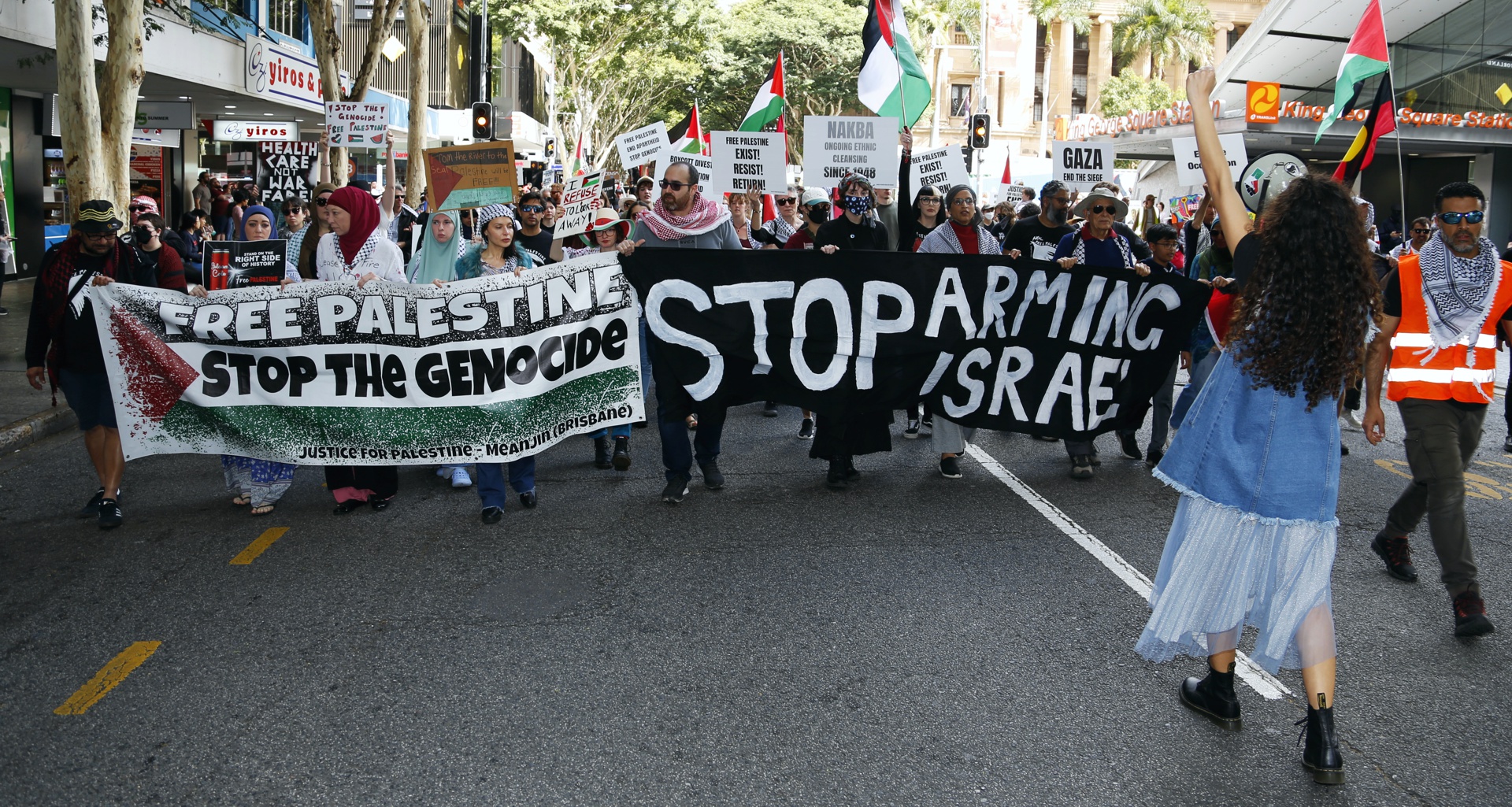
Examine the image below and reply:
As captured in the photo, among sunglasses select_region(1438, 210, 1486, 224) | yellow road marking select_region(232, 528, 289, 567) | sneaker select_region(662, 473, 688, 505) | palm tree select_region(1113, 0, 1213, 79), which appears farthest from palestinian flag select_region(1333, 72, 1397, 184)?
palm tree select_region(1113, 0, 1213, 79)

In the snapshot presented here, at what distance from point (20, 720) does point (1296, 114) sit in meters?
30.1

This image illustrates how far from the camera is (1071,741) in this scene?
12.7 feet

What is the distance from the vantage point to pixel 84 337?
6582 millimetres

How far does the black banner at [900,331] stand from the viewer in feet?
22.7

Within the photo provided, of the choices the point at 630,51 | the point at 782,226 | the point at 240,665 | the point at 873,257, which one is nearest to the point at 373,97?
the point at 630,51

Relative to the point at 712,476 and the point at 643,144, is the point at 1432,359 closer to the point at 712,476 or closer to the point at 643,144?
the point at 712,476

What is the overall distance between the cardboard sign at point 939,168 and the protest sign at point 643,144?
366 centimetres

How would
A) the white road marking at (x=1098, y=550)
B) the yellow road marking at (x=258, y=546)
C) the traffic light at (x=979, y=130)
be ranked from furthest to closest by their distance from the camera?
the traffic light at (x=979, y=130) → the yellow road marking at (x=258, y=546) → the white road marking at (x=1098, y=550)

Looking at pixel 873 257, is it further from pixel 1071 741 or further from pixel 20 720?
pixel 20 720

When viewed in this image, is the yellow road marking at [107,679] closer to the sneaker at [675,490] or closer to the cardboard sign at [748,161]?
the sneaker at [675,490]

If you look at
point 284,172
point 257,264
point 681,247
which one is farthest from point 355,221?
point 284,172

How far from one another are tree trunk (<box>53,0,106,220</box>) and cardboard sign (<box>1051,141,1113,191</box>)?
984cm

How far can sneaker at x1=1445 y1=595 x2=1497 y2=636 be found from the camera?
4902 mm

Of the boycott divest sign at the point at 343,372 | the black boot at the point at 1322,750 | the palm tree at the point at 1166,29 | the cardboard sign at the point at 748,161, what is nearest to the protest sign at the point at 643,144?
the cardboard sign at the point at 748,161
